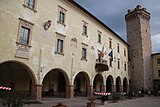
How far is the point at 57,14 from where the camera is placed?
61.1ft

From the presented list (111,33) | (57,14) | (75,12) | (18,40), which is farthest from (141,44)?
(18,40)

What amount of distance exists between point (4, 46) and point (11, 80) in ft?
27.1

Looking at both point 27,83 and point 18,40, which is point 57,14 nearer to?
point 18,40

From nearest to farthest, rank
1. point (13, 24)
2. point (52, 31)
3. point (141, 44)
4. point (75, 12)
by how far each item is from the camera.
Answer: point (13, 24) → point (52, 31) → point (75, 12) → point (141, 44)

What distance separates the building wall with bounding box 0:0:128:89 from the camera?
13438 mm

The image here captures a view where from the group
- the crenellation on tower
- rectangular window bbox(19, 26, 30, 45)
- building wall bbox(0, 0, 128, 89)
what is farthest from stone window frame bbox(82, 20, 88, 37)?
the crenellation on tower

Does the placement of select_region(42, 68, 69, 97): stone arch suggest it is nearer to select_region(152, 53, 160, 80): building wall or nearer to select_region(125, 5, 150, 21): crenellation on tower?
select_region(125, 5, 150, 21): crenellation on tower

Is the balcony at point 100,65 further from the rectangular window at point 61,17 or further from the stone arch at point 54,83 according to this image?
the rectangular window at point 61,17

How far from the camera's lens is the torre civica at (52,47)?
1398 centimetres

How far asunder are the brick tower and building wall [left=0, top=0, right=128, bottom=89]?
54.7ft

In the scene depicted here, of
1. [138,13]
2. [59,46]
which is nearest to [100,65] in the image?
[59,46]

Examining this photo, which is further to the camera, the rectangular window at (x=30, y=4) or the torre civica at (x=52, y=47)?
the rectangular window at (x=30, y=4)

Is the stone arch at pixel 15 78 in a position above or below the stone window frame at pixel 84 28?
below

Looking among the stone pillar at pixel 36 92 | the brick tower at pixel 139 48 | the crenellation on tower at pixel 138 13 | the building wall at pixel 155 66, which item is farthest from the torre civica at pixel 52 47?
the building wall at pixel 155 66
